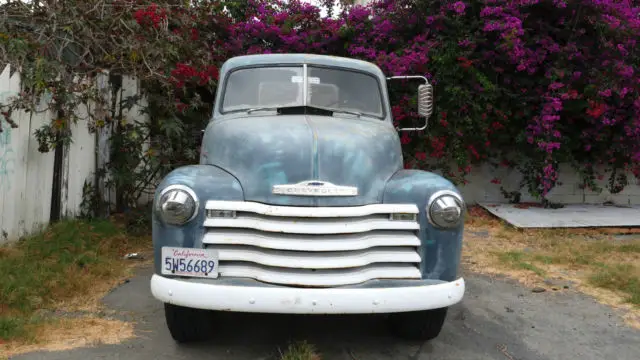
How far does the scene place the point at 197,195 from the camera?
2766 millimetres

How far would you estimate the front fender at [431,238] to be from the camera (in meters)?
2.84

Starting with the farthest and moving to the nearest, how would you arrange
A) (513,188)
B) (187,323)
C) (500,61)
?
(513,188) → (500,61) → (187,323)

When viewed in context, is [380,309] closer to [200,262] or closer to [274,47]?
[200,262]

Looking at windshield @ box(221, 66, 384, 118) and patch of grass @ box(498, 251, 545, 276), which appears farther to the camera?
patch of grass @ box(498, 251, 545, 276)

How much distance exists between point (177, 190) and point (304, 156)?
0.73 metres

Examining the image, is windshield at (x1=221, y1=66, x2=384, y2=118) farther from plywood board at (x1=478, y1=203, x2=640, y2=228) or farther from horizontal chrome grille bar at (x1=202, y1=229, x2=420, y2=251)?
plywood board at (x1=478, y1=203, x2=640, y2=228)

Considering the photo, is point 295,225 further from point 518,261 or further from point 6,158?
point 518,261

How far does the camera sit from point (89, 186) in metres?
5.74

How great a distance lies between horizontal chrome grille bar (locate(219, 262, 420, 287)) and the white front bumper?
0.25 feet

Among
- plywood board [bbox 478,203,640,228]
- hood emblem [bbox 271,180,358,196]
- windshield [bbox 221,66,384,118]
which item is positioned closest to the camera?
A: hood emblem [bbox 271,180,358,196]

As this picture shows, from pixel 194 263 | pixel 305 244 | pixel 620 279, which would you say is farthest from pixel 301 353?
pixel 620 279

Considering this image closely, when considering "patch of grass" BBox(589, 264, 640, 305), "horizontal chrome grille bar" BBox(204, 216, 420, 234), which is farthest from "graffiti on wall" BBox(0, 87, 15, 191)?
"patch of grass" BBox(589, 264, 640, 305)

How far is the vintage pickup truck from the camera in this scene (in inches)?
103

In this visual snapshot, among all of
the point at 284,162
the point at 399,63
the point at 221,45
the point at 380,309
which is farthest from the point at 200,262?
the point at 221,45
